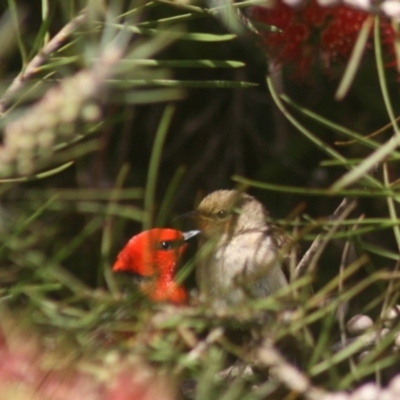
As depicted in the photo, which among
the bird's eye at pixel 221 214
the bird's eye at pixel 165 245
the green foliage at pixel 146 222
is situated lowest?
the bird's eye at pixel 165 245

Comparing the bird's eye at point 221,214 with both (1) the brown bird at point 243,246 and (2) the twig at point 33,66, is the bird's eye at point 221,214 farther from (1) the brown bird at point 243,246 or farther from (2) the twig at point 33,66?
(2) the twig at point 33,66

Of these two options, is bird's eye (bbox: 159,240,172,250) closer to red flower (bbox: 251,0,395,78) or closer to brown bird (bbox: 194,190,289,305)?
brown bird (bbox: 194,190,289,305)

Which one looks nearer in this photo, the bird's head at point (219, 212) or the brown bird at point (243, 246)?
the brown bird at point (243, 246)

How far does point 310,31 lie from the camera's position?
2.43m

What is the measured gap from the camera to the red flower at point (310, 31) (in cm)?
231

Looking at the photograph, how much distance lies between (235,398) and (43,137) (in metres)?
0.44

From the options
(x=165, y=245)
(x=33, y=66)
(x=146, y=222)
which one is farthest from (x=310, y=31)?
(x=165, y=245)

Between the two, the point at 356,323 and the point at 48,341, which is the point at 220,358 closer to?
the point at 48,341

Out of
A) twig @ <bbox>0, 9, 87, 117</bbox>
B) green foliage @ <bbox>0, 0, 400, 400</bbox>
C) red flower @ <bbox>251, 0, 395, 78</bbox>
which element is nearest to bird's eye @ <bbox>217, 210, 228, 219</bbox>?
green foliage @ <bbox>0, 0, 400, 400</bbox>

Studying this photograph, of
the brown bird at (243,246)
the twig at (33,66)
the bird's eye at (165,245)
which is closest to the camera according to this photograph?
the twig at (33,66)

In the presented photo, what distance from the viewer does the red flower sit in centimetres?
231

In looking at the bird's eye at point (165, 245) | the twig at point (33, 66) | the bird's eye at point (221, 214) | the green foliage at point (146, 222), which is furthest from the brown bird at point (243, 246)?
the twig at point (33, 66)

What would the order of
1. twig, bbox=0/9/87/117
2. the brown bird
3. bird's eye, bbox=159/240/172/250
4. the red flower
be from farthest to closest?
bird's eye, bbox=159/240/172/250
the brown bird
the red flower
twig, bbox=0/9/87/117

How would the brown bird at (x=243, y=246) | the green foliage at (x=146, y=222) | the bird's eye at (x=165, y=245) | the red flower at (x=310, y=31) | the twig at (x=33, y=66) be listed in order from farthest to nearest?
the bird's eye at (x=165, y=245)
the brown bird at (x=243, y=246)
the red flower at (x=310, y=31)
the twig at (x=33, y=66)
the green foliage at (x=146, y=222)
